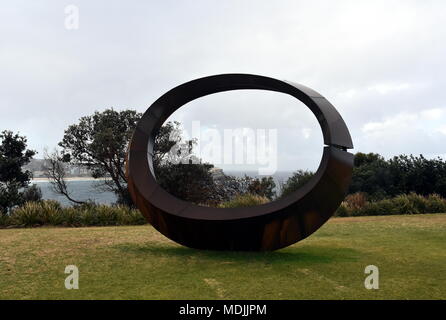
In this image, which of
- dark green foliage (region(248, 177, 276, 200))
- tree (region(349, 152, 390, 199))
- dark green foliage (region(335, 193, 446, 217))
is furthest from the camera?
dark green foliage (region(248, 177, 276, 200))

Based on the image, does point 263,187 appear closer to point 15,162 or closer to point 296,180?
point 296,180

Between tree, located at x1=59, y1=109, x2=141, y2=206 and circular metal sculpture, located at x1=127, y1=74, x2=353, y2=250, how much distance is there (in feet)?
50.9

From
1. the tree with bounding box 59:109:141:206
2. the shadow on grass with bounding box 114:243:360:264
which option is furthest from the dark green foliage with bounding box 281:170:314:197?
the shadow on grass with bounding box 114:243:360:264

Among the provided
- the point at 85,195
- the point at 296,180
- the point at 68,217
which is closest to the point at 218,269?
the point at 68,217

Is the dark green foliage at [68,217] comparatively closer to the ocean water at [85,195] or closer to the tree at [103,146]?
the ocean water at [85,195]

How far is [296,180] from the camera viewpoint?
23422 millimetres

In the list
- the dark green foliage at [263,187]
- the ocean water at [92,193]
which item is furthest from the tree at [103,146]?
the dark green foliage at [263,187]

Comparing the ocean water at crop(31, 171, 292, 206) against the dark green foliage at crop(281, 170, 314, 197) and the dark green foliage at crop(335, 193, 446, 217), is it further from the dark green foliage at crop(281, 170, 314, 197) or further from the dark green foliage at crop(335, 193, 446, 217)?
the dark green foliage at crop(335, 193, 446, 217)

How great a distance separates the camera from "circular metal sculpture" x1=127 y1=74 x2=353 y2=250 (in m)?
7.13

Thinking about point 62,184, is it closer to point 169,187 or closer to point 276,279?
point 169,187

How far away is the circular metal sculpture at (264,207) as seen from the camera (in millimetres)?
7129

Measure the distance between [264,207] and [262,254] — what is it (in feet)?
3.45

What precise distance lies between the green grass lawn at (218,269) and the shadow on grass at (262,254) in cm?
2
